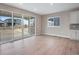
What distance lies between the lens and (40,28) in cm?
352

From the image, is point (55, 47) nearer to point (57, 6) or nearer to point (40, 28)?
point (40, 28)

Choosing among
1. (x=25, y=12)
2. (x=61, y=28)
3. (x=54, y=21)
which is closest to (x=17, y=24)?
(x=25, y=12)

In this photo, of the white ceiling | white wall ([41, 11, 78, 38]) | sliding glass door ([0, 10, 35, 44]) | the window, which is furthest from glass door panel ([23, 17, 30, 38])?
the window

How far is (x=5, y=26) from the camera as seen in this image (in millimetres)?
3125

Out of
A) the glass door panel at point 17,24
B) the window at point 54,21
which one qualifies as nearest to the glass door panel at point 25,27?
the glass door panel at point 17,24

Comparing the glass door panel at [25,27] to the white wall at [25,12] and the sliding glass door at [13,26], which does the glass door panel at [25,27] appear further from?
the white wall at [25,12]

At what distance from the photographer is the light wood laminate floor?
2.98 m

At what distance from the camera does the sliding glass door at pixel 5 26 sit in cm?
305

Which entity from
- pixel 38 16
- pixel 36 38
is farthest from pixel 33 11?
pixel 36 38

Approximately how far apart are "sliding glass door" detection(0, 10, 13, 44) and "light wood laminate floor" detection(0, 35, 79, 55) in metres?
0.18

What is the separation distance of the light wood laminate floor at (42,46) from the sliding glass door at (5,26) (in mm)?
183
